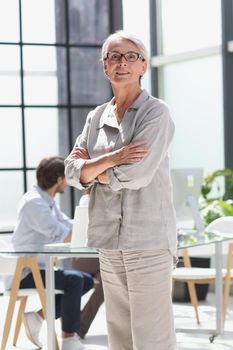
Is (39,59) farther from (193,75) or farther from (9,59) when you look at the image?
(193,75)

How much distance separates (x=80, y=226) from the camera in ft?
13.7

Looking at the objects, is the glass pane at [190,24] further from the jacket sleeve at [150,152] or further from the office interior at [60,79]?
the jacket sleeve at [150,152]

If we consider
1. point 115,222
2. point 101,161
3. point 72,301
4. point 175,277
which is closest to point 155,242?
point 115,222

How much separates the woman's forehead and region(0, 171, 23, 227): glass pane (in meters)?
4.86

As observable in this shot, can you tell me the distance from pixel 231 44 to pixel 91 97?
134 centimetres

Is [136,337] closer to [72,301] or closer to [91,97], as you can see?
[72,301]

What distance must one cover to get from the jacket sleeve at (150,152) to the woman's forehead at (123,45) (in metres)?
0.21

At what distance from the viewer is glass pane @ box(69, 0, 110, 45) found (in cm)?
774

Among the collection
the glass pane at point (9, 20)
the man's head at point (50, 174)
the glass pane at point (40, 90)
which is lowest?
the man's head at point (50, 174)

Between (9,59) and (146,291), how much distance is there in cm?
521

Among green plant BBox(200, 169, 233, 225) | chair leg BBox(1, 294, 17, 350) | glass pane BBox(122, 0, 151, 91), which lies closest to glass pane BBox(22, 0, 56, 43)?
glass pane BBox(122, 0, 151, 91)

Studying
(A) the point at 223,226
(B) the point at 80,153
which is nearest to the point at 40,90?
(A) the point at 223,226

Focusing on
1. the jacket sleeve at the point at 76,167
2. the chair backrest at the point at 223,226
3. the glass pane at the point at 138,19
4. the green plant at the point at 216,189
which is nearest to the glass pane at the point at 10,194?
the green plant at the point at 216,189

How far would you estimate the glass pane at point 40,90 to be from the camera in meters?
7.72
